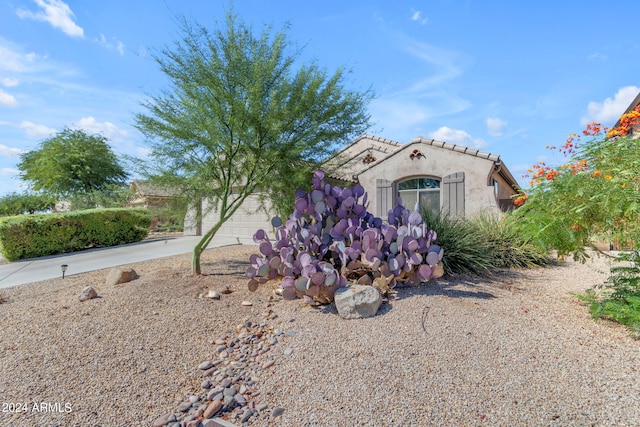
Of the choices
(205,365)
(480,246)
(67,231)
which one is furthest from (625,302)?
(67,231)

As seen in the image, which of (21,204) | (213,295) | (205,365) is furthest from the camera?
(21,204)

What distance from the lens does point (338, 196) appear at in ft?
17.1

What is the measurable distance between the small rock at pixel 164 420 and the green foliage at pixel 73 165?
21.2 metres

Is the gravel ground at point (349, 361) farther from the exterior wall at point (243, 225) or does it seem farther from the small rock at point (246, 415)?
the exterior wall at point (243, 225)

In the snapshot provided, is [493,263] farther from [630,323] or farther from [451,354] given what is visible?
[451,354]

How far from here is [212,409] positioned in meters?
2.82

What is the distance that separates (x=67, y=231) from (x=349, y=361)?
12.9m

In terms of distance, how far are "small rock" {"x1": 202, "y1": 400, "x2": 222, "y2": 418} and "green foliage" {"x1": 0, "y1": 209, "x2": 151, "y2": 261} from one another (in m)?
8.33

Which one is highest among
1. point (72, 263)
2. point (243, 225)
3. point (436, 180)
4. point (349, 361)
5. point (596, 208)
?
point (436, 180)

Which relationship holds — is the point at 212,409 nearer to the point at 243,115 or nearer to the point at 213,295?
the point at 213,295

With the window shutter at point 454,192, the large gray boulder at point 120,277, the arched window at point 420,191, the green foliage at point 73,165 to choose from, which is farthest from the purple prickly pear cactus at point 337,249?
the green foliage at point 73,165

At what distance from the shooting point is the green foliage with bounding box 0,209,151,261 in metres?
10.9

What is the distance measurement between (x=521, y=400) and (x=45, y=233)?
46.1 feet

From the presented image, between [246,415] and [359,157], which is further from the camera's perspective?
[359,157]
